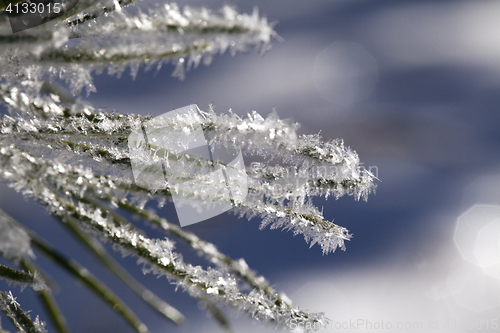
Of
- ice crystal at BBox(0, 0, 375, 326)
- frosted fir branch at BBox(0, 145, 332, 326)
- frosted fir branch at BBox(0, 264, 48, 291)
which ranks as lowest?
frosted fir branch at BBox(0, 264, 48, 291)

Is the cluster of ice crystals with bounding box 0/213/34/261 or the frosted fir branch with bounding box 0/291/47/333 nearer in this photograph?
the cluster of ice crystals with bounding box 0/213/34/261

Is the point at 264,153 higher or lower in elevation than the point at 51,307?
higher

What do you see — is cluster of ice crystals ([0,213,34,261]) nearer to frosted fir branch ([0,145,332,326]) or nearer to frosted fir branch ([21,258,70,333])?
frosted fir branch ([0,145,332,326])

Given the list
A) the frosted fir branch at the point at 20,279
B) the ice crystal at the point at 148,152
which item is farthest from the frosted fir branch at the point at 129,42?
the frosted fir branch at the point at 20,279

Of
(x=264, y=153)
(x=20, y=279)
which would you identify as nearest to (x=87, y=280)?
(x=20, y=279)

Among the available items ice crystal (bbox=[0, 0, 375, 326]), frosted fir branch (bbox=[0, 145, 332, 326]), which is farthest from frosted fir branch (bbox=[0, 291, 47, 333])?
frosted fir branch (bbox=[0, 145, 332, 326])

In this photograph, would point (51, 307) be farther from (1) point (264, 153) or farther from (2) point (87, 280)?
(1) point (264, 153)

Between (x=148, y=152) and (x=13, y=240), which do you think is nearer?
(x=13, y=240)

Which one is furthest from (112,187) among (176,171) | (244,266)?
(244,266)
